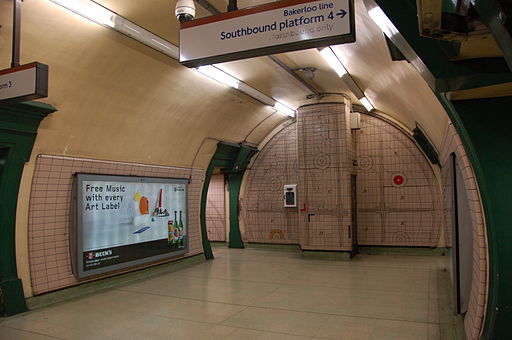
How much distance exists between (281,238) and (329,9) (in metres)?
8.06

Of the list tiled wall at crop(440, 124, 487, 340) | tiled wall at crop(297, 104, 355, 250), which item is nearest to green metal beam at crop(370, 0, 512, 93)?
tiled wall at crop(440, 124, 487, 340)

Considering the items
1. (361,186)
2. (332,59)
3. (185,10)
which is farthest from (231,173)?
(185,10)

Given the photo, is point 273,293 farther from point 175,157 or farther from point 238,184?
point 238,184

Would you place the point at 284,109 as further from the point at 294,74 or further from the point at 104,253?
the point at 104,253

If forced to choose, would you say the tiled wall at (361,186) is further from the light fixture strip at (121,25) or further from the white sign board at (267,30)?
the white sign board at (267,30)

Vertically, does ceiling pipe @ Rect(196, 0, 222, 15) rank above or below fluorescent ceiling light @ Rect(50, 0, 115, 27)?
above

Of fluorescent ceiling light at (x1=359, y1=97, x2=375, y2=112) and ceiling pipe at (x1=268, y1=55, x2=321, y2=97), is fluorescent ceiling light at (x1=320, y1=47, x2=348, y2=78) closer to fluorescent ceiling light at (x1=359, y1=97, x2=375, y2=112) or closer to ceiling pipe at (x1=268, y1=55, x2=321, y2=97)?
ceiling pipe at (x1=268, y1=55, x2=321, y2=97)

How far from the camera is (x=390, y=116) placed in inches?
369

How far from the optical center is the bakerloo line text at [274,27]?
9.00 ft

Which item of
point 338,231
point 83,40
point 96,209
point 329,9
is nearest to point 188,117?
point 96,209

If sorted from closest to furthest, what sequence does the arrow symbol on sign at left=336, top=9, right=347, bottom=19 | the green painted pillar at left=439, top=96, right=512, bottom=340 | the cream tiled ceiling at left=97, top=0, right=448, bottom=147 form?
the arrow symbol on sign at left=336, top=9, right=347, bottom=19 → the green painted pillar at left=439, top=96, right=512, bottom=340 → the cream tiled ceiling at left=97, top=0, right=448, bottom=147

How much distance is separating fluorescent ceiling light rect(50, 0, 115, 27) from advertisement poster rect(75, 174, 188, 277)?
2.42 metres

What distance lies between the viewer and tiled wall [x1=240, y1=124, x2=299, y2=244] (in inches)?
402

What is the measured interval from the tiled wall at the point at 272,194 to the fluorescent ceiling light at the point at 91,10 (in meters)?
6.63
